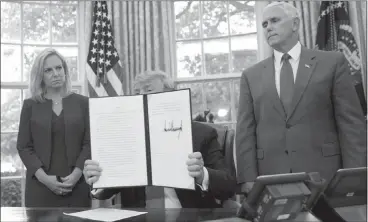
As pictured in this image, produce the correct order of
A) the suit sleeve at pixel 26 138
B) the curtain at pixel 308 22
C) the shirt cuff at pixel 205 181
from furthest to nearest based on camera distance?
1. the curtain at pixel 308 22
2. the suit sleeve at pixel 26 138
3. the shirt cuff at pixel 205 181

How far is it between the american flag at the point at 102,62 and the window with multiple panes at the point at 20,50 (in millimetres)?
441

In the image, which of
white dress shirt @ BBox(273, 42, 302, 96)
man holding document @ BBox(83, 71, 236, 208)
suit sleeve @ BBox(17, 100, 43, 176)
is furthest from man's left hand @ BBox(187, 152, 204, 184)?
suit sleeve @ BBox(17, 100, 43, 176)

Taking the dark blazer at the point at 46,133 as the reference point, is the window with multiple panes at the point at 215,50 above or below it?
above

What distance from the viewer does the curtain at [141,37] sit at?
4715 millimetres

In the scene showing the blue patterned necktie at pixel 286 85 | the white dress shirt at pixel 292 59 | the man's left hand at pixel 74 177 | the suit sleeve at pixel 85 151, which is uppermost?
the white dress shirt at pixel 292 59

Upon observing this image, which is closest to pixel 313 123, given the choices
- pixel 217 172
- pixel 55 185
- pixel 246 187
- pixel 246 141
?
pixel 246 141

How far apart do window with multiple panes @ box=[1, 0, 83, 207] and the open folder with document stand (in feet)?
10.6

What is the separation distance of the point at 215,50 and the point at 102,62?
4.12 ft

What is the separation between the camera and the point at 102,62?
177 inches

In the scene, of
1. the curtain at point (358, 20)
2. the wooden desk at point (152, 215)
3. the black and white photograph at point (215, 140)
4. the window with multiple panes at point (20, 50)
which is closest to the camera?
the black and white photograph at point (215, 140)

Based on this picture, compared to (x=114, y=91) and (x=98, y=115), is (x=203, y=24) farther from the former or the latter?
(x=98, y=115)

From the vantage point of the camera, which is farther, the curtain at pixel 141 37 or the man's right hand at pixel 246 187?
the curtain at pixel 141 37

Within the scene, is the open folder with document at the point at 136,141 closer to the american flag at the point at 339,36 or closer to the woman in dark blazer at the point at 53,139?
the woman in dark blazer at the point at 53,139
